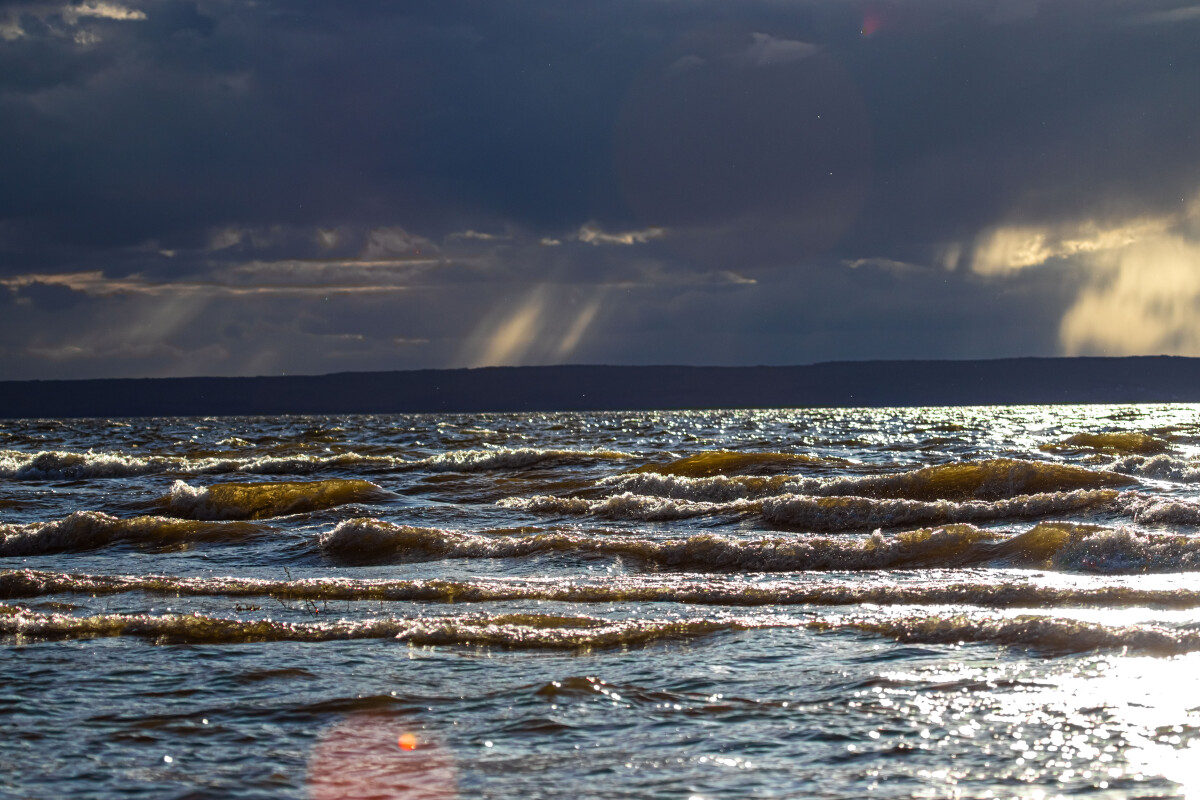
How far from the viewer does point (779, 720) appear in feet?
19.1

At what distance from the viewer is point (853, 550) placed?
39.5ft

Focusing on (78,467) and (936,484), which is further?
(78,467)

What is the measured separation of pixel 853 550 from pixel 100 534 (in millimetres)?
10590

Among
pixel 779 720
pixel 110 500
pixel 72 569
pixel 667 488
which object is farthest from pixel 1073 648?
pixel 110 500

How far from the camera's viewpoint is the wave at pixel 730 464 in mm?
25166

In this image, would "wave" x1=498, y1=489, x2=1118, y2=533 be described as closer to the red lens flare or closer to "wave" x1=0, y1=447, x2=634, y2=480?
the red lens flare

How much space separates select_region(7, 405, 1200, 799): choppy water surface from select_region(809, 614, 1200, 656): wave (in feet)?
0.08

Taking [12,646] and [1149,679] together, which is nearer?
[1149,679]

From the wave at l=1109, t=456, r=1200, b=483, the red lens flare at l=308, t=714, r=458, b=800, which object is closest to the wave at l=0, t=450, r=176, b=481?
the wave at l=1109, t=456, r=1200, b=483

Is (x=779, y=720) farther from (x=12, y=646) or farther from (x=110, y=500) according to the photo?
(x=110, y=500)

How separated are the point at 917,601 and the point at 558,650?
328cm

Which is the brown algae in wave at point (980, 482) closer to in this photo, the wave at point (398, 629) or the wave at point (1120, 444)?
the wave at point (1120, 444)

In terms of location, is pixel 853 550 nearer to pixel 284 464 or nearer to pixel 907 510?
pixel 907 510

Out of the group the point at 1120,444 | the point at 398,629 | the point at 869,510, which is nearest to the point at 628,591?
the point at 398,629
